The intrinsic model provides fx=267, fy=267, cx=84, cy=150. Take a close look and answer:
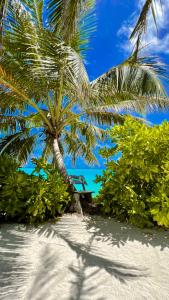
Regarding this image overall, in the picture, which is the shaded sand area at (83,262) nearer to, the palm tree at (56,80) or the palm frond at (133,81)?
the palm tree at (56,80)

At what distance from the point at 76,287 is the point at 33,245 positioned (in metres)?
1.29

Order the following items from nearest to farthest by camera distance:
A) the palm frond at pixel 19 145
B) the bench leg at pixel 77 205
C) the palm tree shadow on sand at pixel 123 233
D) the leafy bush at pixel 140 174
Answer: the palm tree shadow on sand at pixel 123 233
the leafy bush at pixel 140 174
the bench leg at pixel 77 205
the palm frond at pixel 19 145

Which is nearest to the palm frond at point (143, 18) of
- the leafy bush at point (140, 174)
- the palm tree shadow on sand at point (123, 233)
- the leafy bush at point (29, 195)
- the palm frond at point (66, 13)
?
the palm frond at point (66, 13)

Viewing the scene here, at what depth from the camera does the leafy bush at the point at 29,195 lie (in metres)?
4.89

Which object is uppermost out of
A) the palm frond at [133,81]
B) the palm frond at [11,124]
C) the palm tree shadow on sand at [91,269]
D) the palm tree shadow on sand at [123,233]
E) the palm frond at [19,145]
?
the palm frond at [133,81]

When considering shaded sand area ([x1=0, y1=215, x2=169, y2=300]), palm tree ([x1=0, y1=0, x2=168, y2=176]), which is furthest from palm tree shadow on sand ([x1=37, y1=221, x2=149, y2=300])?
palm tree ([x1=0, y1=0, x2=168, y2=176])

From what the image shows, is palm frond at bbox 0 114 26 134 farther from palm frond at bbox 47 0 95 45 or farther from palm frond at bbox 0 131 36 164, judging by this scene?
palm frond at bbox 47 0 95 45

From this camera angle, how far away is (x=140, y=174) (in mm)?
4750

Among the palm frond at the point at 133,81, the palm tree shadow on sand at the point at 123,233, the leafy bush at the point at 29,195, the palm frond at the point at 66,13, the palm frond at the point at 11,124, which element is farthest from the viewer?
the palm frond at the point at 11,124

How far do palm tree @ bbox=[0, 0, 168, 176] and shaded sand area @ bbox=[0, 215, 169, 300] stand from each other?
1.95 m

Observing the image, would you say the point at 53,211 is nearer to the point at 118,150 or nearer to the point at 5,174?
the point at 5,174

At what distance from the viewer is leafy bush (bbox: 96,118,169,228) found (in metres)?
4.62

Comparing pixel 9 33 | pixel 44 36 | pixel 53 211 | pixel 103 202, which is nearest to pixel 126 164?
pixel 103 202

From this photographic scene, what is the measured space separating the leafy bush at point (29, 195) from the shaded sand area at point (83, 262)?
11.0 inches
